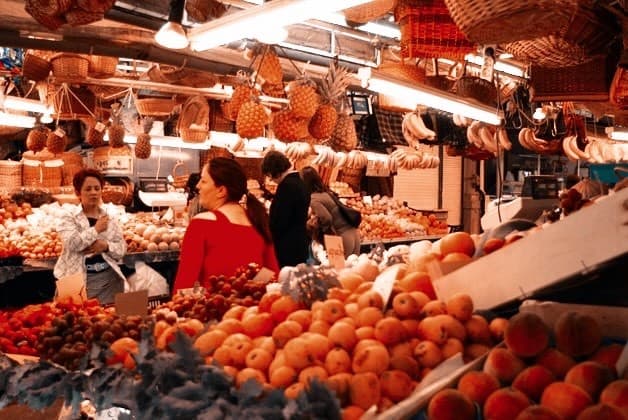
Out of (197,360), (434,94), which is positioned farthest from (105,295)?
(197,360)

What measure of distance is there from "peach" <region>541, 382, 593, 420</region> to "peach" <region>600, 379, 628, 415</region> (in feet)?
0.14

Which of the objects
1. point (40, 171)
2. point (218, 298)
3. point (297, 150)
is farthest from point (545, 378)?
point (40, 171)

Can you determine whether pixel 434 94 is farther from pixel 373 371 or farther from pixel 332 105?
pixel 373 371

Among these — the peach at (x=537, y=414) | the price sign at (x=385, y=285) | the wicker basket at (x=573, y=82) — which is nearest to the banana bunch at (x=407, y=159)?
the wicker basket at (x=573, y=82)

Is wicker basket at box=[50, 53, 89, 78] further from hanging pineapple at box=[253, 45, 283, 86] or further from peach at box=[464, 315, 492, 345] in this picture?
peach at box=[464, 315, 492, 345]

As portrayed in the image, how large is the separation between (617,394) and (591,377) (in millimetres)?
92

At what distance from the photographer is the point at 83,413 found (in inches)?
118

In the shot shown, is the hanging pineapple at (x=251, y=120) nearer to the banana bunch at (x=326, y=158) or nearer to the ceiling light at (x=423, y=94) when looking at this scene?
the ceiling light at (x=423, y=94)

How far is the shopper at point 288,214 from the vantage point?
5828 mm

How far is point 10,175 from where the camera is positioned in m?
11.1

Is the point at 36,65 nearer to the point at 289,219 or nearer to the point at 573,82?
the point at 289,219

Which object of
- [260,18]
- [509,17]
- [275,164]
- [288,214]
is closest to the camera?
[509,17]

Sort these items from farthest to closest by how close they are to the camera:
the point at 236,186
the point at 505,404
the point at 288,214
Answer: the point at 288,214
the point at 236,186
the point at 505,404

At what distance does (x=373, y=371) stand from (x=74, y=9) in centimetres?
275
